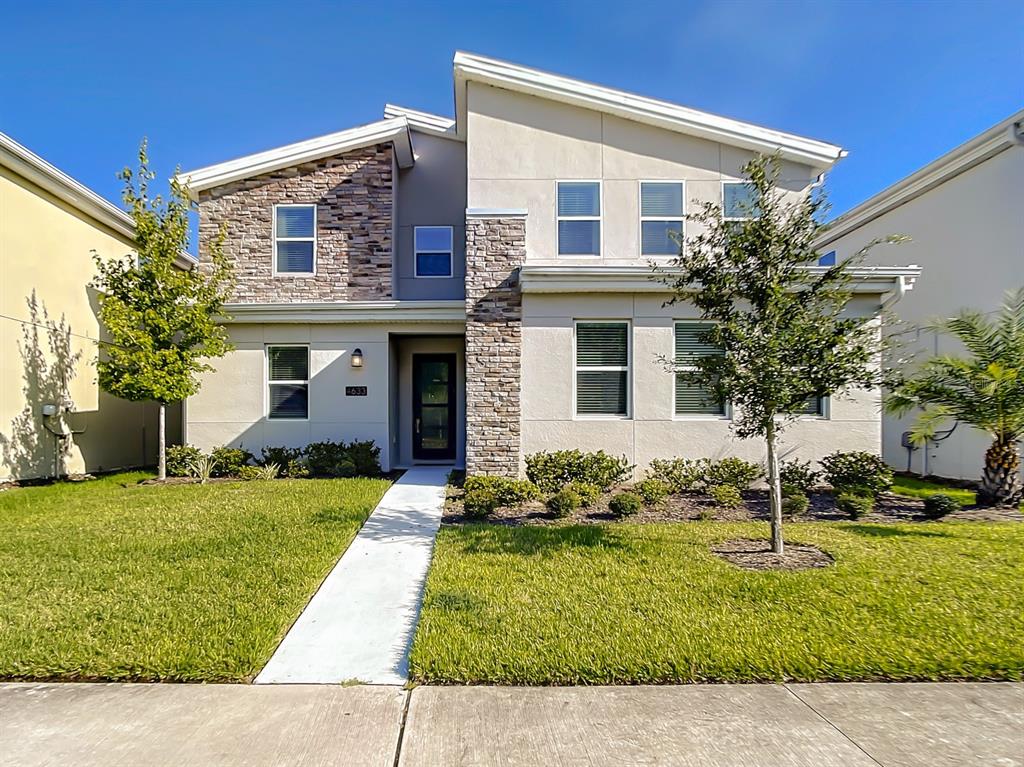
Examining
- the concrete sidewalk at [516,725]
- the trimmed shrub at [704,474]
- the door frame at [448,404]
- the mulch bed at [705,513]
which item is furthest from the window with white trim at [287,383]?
the concrete sidewalk at [516,725]

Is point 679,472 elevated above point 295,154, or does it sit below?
below

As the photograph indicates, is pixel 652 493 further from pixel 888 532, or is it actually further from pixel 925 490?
pixel 925 490

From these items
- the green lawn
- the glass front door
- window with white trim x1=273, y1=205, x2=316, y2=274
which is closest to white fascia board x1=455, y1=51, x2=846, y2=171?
window with white trim x1=273, y1=205, x2=316, y2=274

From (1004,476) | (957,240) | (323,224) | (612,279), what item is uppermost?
(323,224)

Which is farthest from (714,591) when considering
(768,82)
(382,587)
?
(768,82)

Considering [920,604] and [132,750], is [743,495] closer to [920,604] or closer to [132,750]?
[920,604]

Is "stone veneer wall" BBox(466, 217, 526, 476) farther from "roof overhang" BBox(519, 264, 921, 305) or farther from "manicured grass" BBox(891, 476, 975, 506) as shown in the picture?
"manicured grass" BBox(891, 476, 975, 506)

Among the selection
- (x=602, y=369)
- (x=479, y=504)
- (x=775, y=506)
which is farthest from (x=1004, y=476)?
(x=479, y=504)

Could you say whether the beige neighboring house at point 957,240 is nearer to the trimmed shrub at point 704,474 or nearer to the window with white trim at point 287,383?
the trimmed shrub at point 704,474

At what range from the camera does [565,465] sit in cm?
917

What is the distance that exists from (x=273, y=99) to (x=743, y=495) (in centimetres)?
1372

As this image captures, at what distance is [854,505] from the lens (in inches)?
293

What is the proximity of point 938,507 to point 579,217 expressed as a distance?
7.49 m

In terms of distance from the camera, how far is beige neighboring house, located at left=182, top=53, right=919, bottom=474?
375 inches
